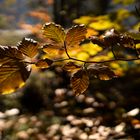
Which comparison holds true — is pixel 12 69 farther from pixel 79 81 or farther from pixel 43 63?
pixel 79 81

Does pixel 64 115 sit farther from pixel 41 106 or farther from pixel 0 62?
pixel 0 62

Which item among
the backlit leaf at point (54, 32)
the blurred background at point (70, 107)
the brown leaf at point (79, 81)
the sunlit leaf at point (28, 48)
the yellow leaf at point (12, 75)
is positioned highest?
the blurred background at point (70, 107)

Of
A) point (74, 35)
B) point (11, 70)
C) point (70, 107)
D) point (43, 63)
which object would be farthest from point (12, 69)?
point (70, 107)

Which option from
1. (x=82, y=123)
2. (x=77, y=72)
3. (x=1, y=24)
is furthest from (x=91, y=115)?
(x=1, y=24)

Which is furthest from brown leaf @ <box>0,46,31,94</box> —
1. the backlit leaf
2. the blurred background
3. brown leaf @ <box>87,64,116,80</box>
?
the blurred background

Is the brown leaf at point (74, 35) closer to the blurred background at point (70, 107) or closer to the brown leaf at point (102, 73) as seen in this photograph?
the brown leaf at point (102, 73)

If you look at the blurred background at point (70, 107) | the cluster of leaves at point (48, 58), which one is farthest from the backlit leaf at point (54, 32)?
the blurred background at point (70, 107)
